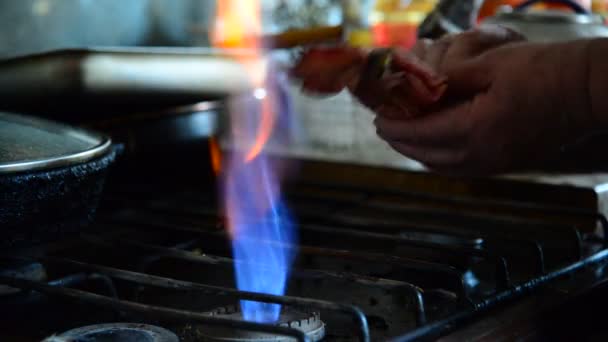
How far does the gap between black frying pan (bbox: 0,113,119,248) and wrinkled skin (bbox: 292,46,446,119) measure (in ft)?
0.63

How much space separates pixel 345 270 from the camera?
896 millimetres

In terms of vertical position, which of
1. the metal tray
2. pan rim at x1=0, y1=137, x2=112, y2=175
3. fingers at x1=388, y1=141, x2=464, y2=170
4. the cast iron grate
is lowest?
the cast iron grate

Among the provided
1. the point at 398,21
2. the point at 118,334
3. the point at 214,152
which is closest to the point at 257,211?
the point at 214,152

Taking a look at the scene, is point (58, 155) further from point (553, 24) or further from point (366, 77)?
point (553, 24)

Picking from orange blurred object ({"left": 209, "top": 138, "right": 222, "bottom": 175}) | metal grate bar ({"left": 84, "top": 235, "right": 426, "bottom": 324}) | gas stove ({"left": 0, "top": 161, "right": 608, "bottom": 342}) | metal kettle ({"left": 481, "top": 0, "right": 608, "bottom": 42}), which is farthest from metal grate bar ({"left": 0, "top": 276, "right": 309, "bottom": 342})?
metal kettle ({"left": 481, "top": 0, "right": 608, "bottom": 42})

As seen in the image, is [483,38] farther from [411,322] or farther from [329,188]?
[329,188]

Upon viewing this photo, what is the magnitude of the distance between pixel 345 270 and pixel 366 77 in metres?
0.25

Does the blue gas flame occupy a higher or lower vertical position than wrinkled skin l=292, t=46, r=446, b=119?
lower

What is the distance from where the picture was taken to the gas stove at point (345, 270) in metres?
0.66

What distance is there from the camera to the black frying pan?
661 mm

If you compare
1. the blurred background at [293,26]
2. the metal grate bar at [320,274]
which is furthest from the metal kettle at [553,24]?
the metal grate bar at [320,274]

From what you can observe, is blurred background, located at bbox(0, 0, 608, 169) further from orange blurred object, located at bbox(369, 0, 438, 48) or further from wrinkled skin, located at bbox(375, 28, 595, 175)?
wrinkled skin, located at bbox(375, 28, 595, 175)

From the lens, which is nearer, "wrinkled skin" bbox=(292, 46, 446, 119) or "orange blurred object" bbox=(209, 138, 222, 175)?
"wrinkled skin" bbox=(292, 46, 446, 119)

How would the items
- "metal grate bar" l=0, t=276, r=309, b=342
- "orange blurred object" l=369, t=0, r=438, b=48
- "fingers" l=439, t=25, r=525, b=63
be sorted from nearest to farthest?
1. "metal grate bar" l=0, t=276, r=309, b=342
2. "fingers" l=439, t=25, r=525, b=63
3. "orange blurred object" l=369, t=0, r=438, b=48
